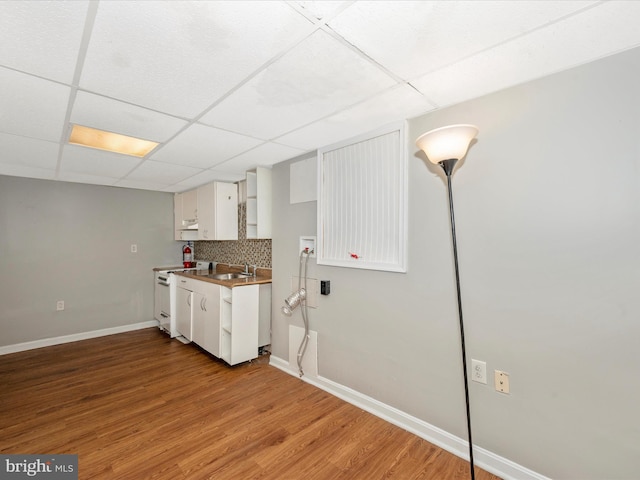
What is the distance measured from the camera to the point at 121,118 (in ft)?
6.25

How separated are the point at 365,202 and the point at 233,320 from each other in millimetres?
1868

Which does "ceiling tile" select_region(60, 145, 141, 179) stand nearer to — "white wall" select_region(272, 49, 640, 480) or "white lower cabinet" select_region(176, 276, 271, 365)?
"white lower cabinet" select_region(176, 276, 271, 365)

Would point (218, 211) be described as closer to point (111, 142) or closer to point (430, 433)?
point (111, 142)

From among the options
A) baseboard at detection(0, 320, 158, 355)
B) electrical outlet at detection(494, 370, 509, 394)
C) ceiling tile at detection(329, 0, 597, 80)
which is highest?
ceiling tile at detection(329, 0, 597, 80)

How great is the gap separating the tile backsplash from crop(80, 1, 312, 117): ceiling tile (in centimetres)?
223

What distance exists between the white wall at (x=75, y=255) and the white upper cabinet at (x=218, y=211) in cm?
124

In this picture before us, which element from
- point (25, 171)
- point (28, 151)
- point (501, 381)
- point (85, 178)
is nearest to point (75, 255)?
point (85, 178)

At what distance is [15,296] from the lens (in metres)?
3.55

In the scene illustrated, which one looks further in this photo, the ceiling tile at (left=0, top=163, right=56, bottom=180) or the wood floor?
the ceiling tile at (left=0, top=163, right=56, bottom=180)

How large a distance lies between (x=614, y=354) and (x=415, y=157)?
1.47m

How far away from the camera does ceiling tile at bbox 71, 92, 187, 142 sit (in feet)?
5.59

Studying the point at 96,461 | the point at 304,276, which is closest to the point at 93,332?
the point at 96,461

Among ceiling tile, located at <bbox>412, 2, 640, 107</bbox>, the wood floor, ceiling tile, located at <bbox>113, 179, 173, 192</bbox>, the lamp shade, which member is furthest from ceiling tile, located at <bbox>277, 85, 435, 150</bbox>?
ceiling tile, located at <bbox>113, 179, 173, 192</bbox>

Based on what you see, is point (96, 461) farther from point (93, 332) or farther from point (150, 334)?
point (93, 332)
